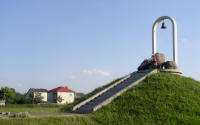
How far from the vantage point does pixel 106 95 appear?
16.2m

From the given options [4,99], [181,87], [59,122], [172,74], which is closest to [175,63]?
[172,74]

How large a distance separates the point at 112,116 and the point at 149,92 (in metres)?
3.48

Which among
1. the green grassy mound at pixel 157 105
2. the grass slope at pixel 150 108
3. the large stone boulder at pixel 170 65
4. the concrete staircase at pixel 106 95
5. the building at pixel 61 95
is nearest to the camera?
the grass slope at pixel 150 108

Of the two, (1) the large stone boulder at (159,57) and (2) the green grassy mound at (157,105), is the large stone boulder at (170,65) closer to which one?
(1) the large stone boulder at (159,57)

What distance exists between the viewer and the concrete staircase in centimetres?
1421

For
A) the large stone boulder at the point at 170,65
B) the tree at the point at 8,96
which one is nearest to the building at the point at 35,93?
the tree at the point at 8,96

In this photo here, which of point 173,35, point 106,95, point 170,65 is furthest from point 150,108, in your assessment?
point 173,35

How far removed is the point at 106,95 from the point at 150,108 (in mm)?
3581

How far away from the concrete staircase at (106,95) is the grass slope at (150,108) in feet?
1.10

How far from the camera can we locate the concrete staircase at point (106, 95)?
1421 centimetres

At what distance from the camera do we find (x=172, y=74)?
1831 cm

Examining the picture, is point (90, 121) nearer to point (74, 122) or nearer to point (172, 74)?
point (74, 122)

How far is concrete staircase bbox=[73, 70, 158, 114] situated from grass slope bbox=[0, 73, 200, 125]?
33 cm

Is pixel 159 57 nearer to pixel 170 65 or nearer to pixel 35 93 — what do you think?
pixel 170 65
